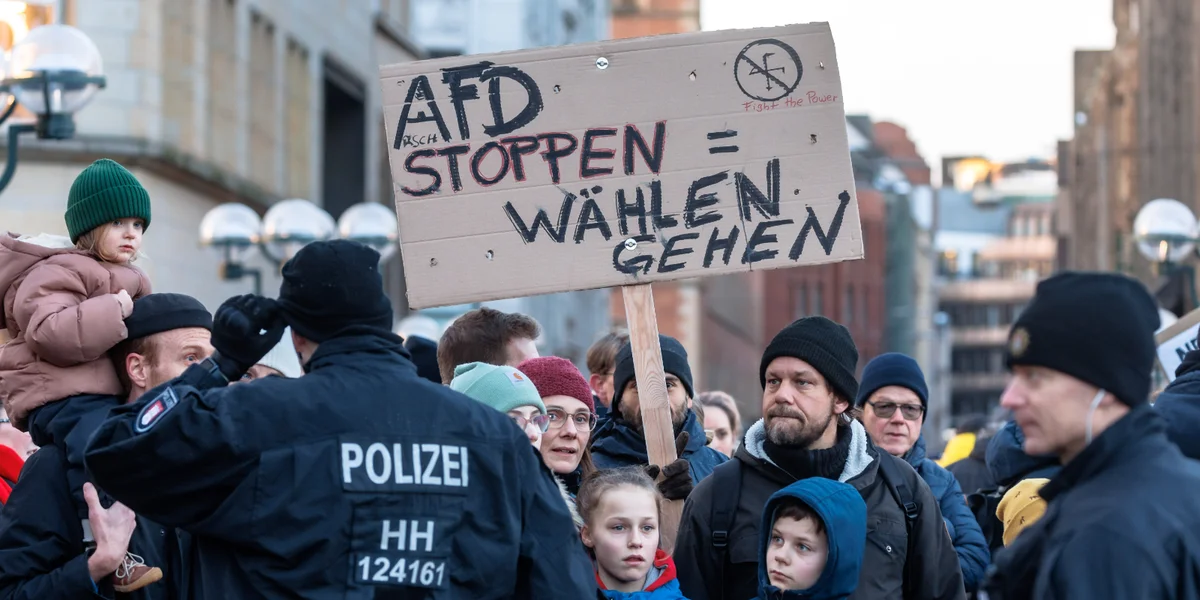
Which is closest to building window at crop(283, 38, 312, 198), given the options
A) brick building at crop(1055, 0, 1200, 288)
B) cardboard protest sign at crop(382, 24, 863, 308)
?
brick building at crop(1055, 0, 1200, 288)

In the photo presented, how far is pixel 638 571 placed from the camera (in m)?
6.18

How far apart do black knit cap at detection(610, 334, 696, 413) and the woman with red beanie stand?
2.34 feet

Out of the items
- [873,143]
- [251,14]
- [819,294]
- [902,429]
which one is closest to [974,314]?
[873,143]

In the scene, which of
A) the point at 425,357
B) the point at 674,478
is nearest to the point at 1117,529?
the point at 674,478

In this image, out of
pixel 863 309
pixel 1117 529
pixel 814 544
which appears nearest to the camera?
pixel 1117 529

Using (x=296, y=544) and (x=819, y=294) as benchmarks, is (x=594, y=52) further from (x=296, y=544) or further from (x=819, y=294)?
(x=819, y=294)

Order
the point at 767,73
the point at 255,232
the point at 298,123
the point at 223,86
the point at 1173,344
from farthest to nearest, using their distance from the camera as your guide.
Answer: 1. the point at 298,123
2. the point at 223,86
3. the point at 255,232
4. the point at 1173,344
5. the point at 767,73

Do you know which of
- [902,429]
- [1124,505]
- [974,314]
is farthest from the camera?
[974,314]

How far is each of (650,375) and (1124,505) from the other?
2.61m

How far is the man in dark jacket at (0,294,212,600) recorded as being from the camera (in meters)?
5.49

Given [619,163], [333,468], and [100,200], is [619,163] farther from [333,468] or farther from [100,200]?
[333,468]

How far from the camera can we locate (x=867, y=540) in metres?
6.21

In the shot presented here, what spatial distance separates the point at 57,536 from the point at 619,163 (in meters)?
2.27

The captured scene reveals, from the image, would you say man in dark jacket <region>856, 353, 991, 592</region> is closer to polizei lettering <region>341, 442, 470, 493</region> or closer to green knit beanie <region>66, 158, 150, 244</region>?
green knit beanie <region>66, 158, 150, 244</region>
